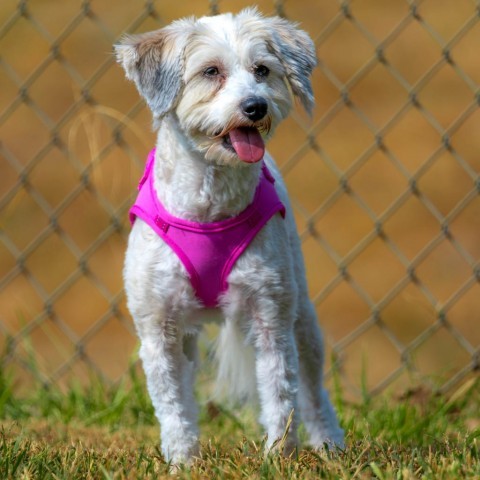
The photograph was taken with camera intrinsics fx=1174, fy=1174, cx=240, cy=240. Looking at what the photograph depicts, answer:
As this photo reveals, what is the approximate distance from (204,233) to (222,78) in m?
0.43

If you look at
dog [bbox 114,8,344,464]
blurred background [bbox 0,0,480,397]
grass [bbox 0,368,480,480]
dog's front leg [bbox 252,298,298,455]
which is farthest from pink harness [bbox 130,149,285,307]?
blurred background [bbox 0,0,480,397]

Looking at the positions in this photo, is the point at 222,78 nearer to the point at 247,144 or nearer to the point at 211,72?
the point at 211,72

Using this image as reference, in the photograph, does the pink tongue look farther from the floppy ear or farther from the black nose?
the floppy ear

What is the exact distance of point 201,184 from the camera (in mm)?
3215

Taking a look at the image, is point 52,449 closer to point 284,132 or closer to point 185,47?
point 185,47

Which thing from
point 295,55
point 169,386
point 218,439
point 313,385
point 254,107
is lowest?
point 218,439

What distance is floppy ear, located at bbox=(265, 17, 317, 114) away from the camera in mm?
3170

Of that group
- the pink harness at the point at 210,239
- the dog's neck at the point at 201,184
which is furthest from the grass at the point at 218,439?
the dog's neck at the point at 201,184

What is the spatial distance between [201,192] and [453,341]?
2.36 metres

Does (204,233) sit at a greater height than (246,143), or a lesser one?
lesser

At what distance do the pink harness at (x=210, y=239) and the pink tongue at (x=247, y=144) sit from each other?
0.75 feet

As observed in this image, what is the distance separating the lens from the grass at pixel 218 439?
108 inches

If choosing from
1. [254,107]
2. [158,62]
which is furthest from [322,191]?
[254,107]

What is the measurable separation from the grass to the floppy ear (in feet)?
3.10
